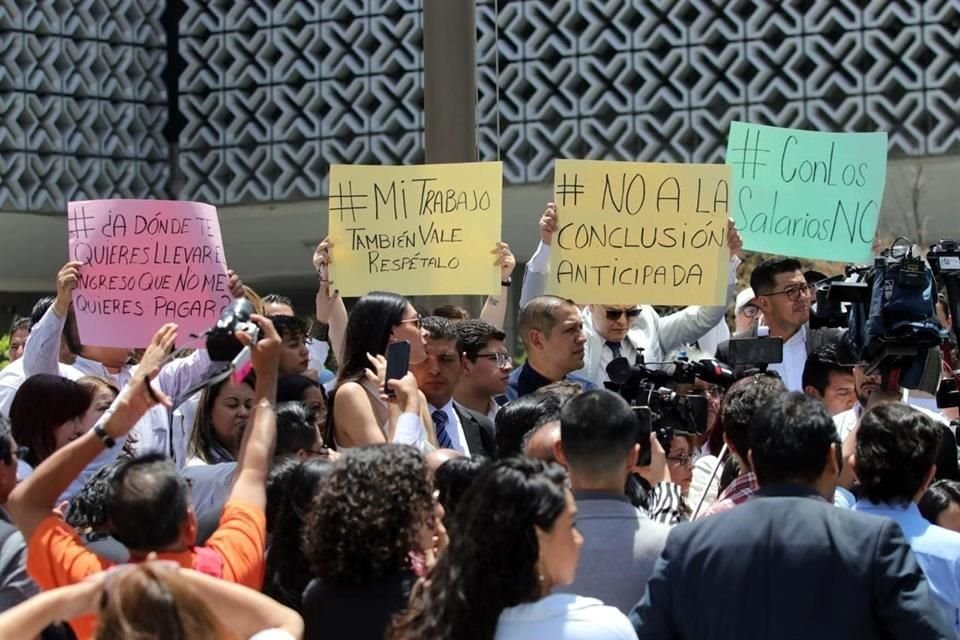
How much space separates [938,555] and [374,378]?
166 cm

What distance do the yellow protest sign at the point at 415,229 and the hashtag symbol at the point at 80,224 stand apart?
0.87m

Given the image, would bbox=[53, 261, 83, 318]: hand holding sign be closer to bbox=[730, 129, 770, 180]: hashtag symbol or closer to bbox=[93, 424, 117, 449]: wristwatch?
bbox=[93, 424, 117, 449]: wristwatch

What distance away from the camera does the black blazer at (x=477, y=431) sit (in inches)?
224

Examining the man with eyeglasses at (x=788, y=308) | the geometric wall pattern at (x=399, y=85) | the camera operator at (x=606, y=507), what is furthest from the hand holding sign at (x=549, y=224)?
the geometric wall pattern at (x=399, y=85)

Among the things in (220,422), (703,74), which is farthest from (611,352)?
(703,74)

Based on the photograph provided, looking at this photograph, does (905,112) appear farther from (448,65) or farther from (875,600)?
(875,600)

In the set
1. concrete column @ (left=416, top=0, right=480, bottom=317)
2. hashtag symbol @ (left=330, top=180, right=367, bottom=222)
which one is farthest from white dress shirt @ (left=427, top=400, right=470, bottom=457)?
concrete column @ (left=416, top=0, right=480, bottom=317)

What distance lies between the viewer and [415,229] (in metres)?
6.26

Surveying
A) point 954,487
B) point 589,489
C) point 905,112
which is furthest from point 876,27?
point 589,489

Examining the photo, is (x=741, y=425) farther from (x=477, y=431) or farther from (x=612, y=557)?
(x=477, y=431)

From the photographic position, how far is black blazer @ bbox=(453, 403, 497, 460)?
18.6ft

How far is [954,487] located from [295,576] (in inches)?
74.5

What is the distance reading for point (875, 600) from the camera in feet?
11.2

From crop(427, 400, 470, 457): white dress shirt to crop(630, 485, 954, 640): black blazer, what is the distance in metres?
2.07
